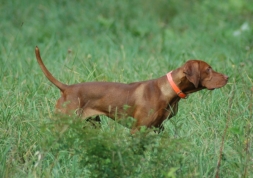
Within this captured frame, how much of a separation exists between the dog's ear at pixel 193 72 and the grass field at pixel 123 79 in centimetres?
42

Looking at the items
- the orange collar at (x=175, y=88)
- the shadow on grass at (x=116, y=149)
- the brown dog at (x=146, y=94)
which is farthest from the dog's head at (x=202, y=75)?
the shadow on grass at (x=116, y=149)

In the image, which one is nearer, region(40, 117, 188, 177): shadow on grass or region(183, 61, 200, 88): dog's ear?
region(40, 117, 188, 177): shadow on grass

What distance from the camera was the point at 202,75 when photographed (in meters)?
5.81

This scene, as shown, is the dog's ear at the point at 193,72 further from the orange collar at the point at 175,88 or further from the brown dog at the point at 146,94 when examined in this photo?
the orange collar at the point at 175,88

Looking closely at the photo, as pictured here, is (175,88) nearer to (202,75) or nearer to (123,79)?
(202,75)

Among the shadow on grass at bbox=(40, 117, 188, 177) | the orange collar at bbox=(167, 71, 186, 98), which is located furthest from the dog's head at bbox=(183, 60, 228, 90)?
the shadow on grass at bbox=(40, 117, 188, 177)

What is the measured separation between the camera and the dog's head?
18.8 ft

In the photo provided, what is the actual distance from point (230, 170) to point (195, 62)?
1.13 meters

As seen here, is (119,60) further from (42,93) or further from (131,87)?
(131,87)

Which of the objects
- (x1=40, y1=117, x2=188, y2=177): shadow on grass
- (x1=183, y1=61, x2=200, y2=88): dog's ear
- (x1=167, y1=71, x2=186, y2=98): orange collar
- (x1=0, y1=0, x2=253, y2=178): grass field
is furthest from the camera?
(x1=167, y1=71, x2=186, y2=98): orange collar

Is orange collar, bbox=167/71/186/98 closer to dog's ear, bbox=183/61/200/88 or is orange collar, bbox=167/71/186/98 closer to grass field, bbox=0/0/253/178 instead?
dog's ear, bbox=183/61/200/88

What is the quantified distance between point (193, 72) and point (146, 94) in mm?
482

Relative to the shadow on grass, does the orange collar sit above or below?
above

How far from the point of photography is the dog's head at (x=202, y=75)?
572cm
